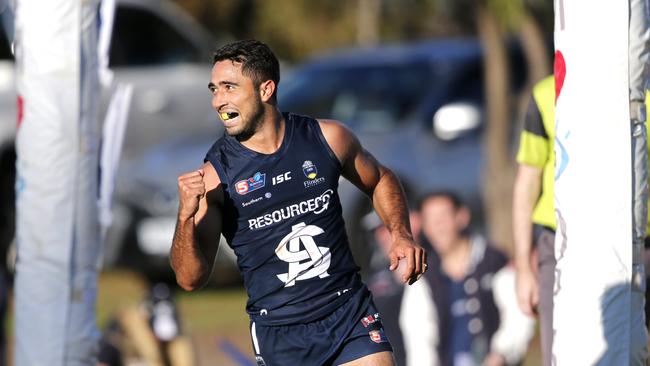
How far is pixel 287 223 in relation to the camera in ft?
18.8

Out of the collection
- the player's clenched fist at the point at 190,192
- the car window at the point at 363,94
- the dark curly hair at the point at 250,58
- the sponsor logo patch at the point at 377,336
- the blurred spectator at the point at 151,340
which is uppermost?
the dark curly hair at the point at 250,58

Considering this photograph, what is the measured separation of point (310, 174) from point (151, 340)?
3.84 metres

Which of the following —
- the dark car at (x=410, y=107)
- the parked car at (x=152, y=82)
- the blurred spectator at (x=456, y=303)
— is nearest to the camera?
the blurred spectator at (x=456, y=303)

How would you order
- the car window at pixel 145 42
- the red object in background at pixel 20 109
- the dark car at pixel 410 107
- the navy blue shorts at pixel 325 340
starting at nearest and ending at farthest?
the navy blue shorts at pixel 325 340, the red object in background at pixel 20 109, the dark car at pixel 410 107, the car window at pixel 145 42

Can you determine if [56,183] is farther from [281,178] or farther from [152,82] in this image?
[152,82]

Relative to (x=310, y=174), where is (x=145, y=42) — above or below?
below

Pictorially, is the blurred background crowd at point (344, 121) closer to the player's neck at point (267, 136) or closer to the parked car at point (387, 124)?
the parked car at point (387, 124)

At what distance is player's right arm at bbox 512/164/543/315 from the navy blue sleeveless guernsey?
4.04 feet

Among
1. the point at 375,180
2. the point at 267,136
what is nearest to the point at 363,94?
the point at 375,180

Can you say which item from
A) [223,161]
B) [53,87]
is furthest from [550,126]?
[53,87]

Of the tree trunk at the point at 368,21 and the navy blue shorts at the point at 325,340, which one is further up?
the navy blue shorts at the point at 325,340

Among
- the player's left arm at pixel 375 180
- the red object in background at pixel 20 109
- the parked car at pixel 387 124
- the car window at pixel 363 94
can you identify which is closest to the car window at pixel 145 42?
the parked car at pixel 387 124

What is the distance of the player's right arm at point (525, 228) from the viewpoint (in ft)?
22.1

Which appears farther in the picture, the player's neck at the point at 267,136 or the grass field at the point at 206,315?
the grass field at the point at 206,315
